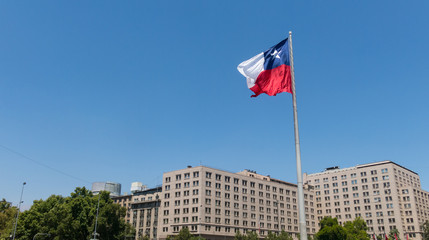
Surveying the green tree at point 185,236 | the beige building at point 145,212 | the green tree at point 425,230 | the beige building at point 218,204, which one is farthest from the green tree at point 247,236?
the green tree at point 425,230

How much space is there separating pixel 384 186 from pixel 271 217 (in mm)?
49299

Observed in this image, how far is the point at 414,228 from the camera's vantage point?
452ft

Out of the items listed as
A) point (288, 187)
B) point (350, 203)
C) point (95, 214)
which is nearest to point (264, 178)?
point (288, 187)

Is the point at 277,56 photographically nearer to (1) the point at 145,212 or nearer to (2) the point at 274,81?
(2) the point at 274,81

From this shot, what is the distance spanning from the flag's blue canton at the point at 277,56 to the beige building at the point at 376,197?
13843 centimetres

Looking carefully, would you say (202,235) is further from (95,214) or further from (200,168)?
(95,214)

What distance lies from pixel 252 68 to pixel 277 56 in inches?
67.0

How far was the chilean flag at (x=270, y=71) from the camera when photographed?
72.9 feet

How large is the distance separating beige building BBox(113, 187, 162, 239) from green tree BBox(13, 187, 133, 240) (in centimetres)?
3900

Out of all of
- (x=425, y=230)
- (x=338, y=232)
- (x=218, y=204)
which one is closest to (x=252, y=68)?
(x=338, y=232)

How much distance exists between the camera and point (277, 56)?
2256 cm

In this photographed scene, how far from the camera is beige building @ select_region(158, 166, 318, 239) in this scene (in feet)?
367

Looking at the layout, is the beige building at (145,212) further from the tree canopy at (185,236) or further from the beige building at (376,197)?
the beige building at (376,197)

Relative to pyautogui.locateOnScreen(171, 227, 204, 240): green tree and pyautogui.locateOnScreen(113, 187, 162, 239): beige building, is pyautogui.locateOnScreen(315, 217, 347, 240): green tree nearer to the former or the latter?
pyautogui.locateOnScreen(171, 227, 204, 240): green tree
